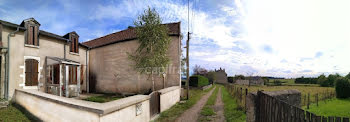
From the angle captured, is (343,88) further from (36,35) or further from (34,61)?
(36,35)

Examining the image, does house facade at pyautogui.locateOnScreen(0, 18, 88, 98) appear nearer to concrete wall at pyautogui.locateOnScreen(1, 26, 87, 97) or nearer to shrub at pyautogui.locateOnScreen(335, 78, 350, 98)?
concrete wall at pyautogui.locateOnScreen(1, 26, 87, 97)

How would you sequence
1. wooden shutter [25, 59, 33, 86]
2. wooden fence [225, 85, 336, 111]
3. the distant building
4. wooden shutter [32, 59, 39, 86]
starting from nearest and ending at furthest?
wooden fence [225, 85, 336, 111], wooden shutter [25, 59, 33, 86], wooden shutter [32, 59, 39, 86], the distant building

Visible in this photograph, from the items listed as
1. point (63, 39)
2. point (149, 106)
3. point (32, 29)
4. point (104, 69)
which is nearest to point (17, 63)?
point (32, 29)

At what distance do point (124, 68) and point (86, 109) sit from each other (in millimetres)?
13147

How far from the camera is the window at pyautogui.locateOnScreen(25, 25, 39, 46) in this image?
1121 cm

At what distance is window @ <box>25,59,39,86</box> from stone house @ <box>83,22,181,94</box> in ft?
22.3

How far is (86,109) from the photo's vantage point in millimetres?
3984

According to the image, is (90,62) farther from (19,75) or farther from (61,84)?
(19,75)

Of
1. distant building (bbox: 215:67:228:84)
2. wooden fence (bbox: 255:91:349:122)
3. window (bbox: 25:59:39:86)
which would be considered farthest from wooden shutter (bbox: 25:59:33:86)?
distant building (bbox: 215:67:228:84)

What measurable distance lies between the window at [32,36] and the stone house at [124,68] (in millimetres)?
6717

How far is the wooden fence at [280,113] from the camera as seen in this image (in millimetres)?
2652

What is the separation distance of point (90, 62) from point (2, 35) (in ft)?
31.0

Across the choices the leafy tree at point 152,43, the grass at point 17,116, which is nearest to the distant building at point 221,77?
the leafy tree at point 152,43

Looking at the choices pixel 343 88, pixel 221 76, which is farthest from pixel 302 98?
pixel 221 76
